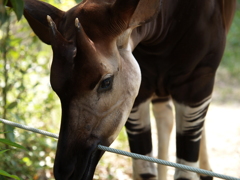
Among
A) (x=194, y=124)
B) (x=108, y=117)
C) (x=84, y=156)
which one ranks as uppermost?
(x=108, y=117)

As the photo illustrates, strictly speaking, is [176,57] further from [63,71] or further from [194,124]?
[63,71]

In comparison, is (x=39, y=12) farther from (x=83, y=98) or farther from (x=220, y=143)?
(x=220, y=143)

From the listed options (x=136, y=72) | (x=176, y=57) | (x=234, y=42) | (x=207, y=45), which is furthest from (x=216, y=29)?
(x=234, y=42)

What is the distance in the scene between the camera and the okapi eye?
1.70 metres

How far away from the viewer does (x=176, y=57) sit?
230cm

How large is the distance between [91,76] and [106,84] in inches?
3.3

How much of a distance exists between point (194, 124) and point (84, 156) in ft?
3.33

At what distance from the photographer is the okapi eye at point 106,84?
170 centimetres

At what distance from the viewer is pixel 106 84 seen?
5.61ft

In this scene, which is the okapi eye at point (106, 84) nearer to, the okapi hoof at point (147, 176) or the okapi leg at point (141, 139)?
the okapi leg at point (141, 139)

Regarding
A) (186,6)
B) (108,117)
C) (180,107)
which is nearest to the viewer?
(108,117)

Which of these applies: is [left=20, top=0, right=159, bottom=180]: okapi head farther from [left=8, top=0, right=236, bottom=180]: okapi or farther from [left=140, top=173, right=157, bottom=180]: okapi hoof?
[left=140, top=173, right=157, bottom=180]: okapi hoof

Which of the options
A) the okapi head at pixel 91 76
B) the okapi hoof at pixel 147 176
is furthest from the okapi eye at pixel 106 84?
the okapi hoof at pixel 147 176

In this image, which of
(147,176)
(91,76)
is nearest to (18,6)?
(91,76)
